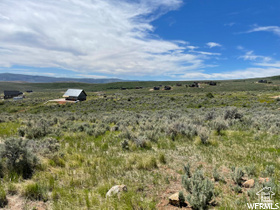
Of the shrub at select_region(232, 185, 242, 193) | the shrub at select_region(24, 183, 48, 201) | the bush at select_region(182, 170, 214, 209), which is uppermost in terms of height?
the bush at select_region(182, 170, 214, 209)

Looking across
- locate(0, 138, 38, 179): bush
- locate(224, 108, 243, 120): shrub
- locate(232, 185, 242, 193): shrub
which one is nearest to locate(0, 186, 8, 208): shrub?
locate(0, 138, 38, 179): bush

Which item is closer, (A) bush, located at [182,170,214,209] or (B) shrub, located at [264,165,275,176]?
(A) bush, located at [182,170,214,209]

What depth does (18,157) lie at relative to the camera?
5.01m

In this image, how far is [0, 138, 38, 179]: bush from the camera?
15.8 ft

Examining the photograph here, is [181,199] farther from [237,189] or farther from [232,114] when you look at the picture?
[232,114]

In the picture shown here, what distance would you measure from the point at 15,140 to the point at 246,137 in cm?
1060

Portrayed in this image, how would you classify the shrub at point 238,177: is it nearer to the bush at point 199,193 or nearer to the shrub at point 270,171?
the shrub at point 270,171

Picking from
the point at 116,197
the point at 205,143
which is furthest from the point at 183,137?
the point at 116,197

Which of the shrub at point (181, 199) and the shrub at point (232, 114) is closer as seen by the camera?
the shrub at point (181, 199)

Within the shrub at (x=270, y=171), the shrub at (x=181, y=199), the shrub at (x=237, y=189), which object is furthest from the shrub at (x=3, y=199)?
the shrub at (x=270, y=171)

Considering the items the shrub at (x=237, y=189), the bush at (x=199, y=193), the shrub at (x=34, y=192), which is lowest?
the shrub at (x=34, y=192)

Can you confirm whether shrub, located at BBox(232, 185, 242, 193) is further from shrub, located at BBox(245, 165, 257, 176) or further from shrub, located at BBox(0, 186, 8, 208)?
shrub, located at BBox(0, 186, 8, 208)

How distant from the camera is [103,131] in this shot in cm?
1047

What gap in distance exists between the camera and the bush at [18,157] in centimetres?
482
